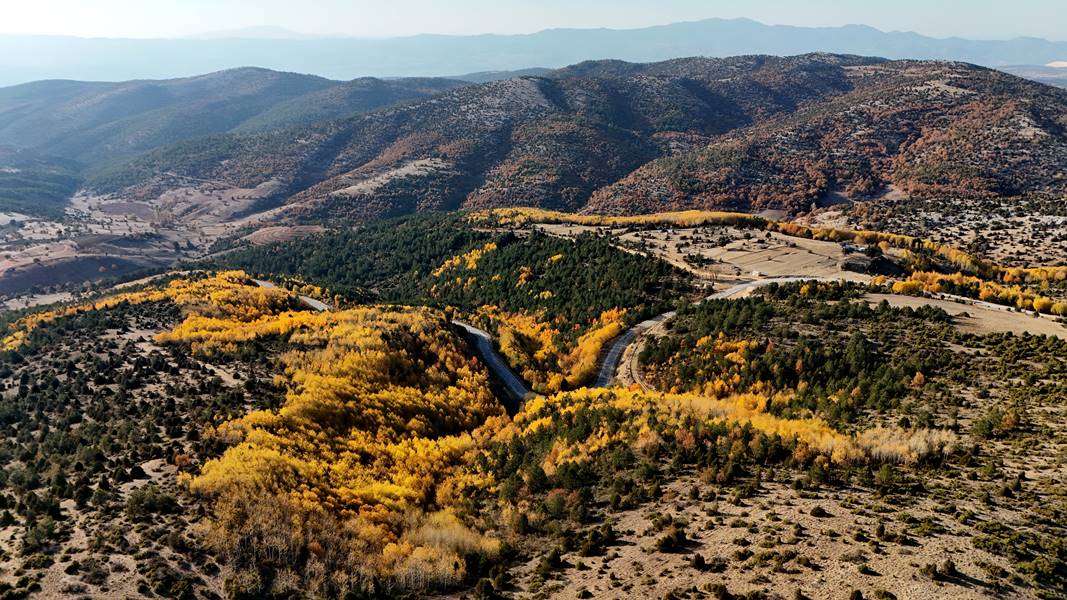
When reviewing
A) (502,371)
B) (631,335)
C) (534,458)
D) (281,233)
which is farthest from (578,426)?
(281,233)

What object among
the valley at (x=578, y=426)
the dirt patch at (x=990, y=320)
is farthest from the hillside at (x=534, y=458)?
the dirt patch at (x=990, y=320)

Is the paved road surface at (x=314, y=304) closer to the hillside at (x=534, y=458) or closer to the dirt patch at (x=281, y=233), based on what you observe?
the hillside at (x=534, y=458)

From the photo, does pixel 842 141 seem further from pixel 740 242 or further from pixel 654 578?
pixel 654 578

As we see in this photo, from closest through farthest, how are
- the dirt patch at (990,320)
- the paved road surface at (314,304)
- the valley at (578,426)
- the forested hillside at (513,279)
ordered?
1. the valley at (578,426)
2. the dirt patch at (990,320)
3. the forested hillside at (513,279)
4. the paved road surface at (314,304)

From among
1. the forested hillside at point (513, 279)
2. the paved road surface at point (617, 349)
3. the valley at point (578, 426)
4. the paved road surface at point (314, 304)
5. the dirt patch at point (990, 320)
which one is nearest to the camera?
the valley at point (578, 426)

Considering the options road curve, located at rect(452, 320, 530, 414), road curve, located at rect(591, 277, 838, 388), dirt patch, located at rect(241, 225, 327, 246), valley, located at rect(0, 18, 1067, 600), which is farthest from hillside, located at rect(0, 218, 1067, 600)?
dirt patch, located at rect(241, 225, 327, 246)

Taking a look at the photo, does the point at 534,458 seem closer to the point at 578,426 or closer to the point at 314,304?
the point at 578,426
